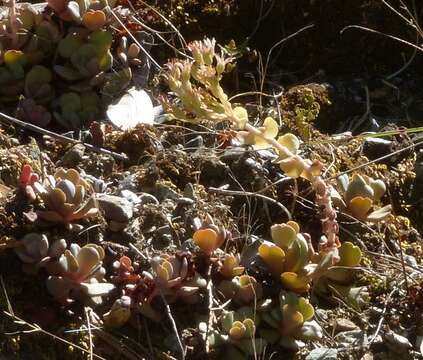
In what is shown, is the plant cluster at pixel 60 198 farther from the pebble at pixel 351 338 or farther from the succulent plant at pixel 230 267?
the pebble at pixel 351 338

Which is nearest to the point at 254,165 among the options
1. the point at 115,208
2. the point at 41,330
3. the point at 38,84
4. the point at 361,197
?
the point at 361,197

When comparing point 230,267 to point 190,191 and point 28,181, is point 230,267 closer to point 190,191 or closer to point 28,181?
point 190,191

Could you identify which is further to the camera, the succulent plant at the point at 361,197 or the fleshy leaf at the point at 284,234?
the succulent plant at the point at 361,197

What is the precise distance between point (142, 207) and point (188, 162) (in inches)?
8.5

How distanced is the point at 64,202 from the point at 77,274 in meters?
0.17

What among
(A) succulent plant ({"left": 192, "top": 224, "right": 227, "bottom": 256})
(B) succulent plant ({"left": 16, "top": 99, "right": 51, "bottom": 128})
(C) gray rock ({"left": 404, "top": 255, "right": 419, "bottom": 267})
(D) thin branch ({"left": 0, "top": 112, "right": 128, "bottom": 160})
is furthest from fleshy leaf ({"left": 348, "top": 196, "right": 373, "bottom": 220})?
(B) succulent plant ({"left": 16, "top": 99, "right": 51, "bottom": 128})

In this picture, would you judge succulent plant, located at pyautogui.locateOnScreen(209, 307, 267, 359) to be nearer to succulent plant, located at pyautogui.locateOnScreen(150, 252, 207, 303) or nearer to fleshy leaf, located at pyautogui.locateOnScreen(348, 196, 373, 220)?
succulent plant, located at pyautogui.locateOnScreen(150, 252, 207, 303)

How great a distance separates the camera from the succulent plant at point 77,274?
1.85 m

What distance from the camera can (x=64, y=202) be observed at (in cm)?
194

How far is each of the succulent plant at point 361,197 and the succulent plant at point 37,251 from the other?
691 millimetres

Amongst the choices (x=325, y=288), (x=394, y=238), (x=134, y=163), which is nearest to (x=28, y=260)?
(x=134, y=163)

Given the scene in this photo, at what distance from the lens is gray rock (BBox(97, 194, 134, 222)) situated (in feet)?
6.66

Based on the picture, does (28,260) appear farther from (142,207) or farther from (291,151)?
(291,151)

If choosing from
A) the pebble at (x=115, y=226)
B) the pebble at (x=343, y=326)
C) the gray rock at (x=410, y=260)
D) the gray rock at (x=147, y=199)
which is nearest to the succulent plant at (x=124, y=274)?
the pebble at (x=115, y=226)
